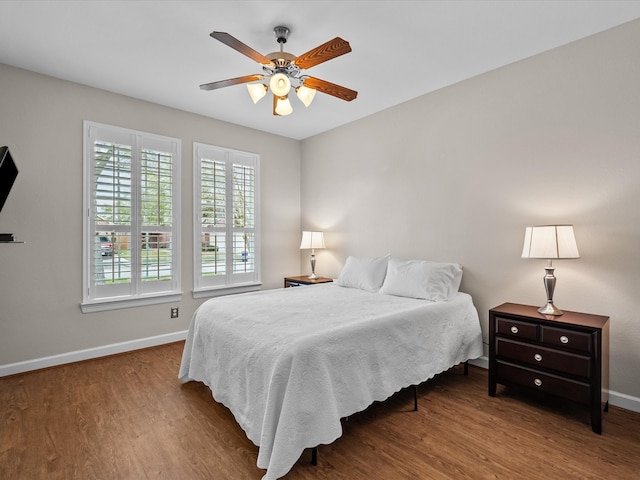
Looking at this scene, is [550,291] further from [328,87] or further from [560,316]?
[328,87]

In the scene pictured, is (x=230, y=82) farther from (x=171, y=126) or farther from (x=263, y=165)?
(x=263, y=165)

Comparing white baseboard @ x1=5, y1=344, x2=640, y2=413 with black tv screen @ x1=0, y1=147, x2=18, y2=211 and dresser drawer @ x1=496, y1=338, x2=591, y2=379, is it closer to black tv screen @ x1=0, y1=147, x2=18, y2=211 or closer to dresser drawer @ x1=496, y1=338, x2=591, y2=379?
dresser drawer @ x1=496, y1=338, x2=591, y2=379

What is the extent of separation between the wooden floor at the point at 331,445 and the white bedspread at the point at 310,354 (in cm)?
21

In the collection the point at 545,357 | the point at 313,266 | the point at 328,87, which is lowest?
the point at 545,357

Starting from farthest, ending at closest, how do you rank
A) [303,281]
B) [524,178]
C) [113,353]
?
[303,281] → [113,353] → [524,178]

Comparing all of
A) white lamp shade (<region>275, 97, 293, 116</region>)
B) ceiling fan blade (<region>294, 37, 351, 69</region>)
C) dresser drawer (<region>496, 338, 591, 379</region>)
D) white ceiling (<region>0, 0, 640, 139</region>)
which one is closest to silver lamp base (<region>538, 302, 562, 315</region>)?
dresser drawer (<region>496, 338, 591, 379</region>)

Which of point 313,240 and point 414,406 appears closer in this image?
point 414,406

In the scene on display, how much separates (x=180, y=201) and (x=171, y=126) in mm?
888

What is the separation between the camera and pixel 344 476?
68.2 inches

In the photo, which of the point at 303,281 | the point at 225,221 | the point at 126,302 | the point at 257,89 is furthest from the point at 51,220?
the point at 303,281

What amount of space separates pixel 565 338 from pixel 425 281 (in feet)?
3.63

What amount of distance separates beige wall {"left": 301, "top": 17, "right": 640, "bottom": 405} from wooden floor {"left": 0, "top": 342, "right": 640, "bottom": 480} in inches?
30.8

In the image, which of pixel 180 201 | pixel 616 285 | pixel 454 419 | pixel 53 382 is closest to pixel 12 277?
pixel 53 382

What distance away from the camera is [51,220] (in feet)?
10.4
